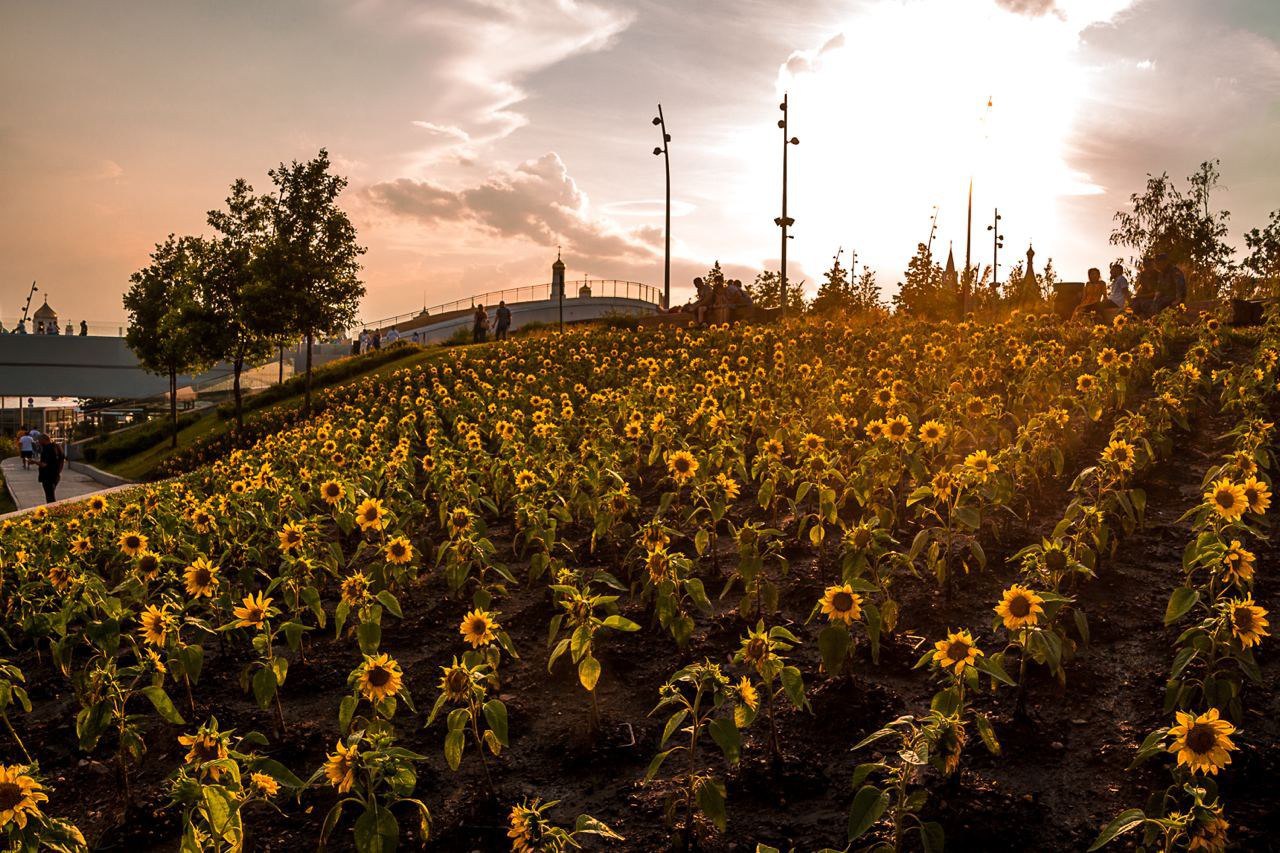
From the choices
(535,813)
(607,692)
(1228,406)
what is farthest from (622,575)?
(1228,406)

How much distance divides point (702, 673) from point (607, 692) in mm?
1456

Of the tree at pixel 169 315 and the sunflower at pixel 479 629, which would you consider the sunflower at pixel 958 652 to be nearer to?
the sunflower at pixel 479 629

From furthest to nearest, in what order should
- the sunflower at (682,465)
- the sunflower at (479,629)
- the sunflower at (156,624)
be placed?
the sunflower at (682,465) < the sunflower at (156,624) < the sunflower at (479,629)

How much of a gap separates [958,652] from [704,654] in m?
1.60

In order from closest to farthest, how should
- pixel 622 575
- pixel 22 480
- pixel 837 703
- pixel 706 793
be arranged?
pixel 706 793 < pixel 837 703 < pixel 622 575 < pixel 22 480

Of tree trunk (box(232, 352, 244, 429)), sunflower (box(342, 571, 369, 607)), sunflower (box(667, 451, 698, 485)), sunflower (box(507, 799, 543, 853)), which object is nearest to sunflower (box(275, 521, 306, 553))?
sunflower (box(342, 571, 369, 607))

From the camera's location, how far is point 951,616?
4.78 meters

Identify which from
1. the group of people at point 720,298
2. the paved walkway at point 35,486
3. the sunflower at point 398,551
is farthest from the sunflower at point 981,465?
the paved walkway at point 35,486

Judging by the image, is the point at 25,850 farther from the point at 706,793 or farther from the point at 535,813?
the point at 706,793

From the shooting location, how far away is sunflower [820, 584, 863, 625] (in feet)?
12.3

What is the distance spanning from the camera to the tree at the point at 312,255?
30891mm

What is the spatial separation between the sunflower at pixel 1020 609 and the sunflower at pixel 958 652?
288 mm

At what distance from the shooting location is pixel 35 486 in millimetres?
31875

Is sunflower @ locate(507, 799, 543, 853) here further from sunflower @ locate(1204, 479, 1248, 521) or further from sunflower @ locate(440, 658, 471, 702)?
sunflower @ locate(1204, 479, 1248, 521)
